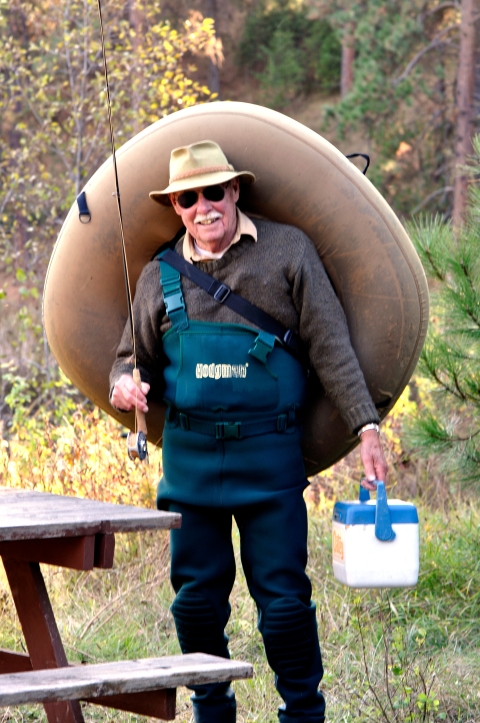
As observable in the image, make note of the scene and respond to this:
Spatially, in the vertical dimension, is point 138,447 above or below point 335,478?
above

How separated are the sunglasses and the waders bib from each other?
208 millimetres

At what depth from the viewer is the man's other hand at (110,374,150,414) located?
298 centimetres

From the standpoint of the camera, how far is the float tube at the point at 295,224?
3.16 m

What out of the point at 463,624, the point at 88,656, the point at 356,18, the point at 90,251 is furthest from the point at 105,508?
the point at 356,18

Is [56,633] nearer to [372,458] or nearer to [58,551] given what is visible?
[58,551]

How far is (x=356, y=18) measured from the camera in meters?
16.2

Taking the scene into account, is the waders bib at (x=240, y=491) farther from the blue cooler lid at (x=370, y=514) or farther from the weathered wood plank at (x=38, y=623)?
the weathered wood plank at (x=38, y=623)

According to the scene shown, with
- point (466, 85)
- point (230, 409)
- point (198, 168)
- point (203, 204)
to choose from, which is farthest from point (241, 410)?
point (466, 85)

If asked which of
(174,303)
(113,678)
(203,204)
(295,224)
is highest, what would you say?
(203,204)

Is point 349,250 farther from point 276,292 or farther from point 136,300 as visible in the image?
point 136,300

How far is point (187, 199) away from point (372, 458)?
967mm

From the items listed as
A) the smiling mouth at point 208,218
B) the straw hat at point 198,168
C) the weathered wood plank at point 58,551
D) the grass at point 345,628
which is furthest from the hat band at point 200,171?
the grass at point 345,628

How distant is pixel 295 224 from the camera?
10.5ft

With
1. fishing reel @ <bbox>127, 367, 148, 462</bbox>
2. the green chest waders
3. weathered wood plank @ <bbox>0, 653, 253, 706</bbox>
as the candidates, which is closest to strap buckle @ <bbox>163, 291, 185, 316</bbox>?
the green chest waders
